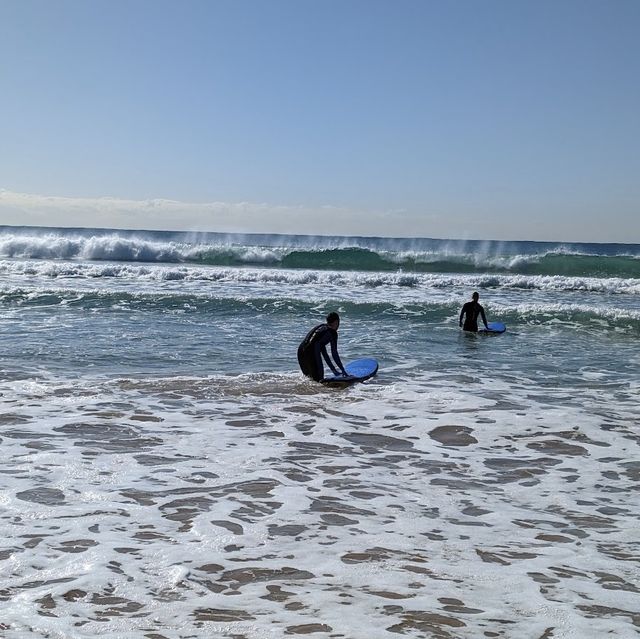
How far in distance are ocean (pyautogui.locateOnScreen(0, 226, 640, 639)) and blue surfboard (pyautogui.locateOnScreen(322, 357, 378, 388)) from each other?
0.35 m

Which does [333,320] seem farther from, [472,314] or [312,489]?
[472,314]

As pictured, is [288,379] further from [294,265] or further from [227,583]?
[294,265]

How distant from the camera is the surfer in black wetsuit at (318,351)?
11.7 m

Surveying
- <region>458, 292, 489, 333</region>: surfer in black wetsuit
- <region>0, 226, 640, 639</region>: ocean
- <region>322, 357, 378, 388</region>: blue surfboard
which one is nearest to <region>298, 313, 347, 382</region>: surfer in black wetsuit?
<region>322, 357, 378, 388</region>: blue surfboard

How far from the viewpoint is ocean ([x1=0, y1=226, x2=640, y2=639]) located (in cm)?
430

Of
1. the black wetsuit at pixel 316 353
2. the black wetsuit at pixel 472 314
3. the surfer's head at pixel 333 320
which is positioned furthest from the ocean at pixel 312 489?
the black wetsuit at pixel 472 314

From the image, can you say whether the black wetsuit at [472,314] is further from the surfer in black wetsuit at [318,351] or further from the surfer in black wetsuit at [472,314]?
the surfer in black wetsuit at [318,351]

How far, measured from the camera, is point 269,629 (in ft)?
13.2

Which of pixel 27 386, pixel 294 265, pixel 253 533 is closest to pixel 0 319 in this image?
pixel 27 386

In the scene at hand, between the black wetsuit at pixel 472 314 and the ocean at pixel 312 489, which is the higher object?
the black wetsuit at pixel 472 314

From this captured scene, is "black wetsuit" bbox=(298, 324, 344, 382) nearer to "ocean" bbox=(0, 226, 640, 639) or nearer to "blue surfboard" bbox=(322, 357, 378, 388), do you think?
"blue surfboard" bbox=(322, 357, 378, 388)

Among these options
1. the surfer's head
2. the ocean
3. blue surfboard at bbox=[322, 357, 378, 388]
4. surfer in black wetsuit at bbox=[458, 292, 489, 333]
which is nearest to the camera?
the ocean

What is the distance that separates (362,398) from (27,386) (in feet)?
16.0

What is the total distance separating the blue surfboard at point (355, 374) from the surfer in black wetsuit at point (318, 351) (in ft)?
0.41
